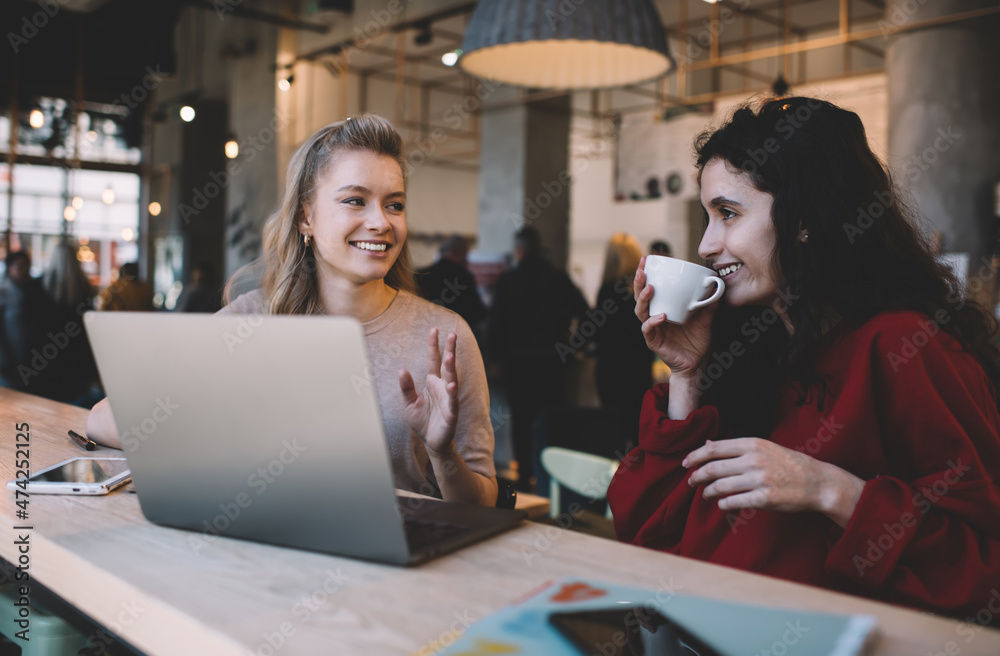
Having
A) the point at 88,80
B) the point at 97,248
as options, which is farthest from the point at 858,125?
the point at 97,248

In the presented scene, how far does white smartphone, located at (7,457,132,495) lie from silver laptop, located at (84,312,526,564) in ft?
0.73

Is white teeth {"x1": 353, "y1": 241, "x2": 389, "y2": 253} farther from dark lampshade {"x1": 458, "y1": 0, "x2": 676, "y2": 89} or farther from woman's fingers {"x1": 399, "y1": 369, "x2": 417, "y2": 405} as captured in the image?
dark lampshade {"x1": 458, "y1": 0, "x2": 676, "y2": 89}

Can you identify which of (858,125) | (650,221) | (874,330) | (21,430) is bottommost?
(21,430)

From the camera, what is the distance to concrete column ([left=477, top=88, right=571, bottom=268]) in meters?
7.68

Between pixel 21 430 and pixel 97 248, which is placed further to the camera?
pixel 97 248

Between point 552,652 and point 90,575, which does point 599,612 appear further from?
point 90,575

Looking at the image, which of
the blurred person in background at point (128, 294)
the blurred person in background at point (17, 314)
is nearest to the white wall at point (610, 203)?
the blurred person in background at point (128, 294)

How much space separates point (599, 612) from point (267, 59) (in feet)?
33.4

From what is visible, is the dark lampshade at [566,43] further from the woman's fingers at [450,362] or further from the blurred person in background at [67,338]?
the blurred person in background at [67,338]

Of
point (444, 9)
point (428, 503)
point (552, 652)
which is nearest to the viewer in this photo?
point (552, 652)

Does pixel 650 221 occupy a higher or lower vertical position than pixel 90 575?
higher

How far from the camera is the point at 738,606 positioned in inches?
28.8

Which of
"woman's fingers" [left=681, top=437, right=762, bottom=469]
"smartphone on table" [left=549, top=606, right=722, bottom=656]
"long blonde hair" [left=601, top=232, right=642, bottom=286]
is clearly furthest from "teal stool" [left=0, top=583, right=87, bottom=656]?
"long blonde hair" [left=601, top=232, right=642, bottom=286]

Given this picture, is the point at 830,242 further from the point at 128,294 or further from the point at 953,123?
the point at 128,294
